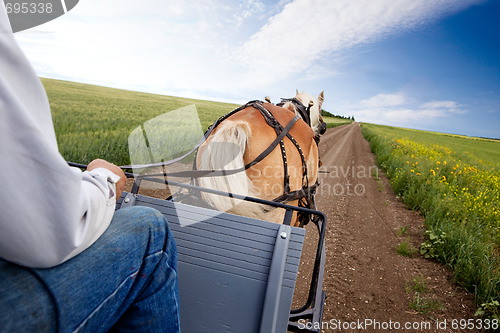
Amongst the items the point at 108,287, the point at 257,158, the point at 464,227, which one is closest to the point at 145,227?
the point at 108,287

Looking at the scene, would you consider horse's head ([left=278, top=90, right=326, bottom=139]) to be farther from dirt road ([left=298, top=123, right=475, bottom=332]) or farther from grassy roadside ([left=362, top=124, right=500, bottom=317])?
Result: grassy roadside ([left=362, top=124, right=500, bottom=317])

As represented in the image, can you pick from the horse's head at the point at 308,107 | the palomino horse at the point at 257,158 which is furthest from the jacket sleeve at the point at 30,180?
the horse's head at the point at 308,107

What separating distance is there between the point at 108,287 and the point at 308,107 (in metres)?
2.92

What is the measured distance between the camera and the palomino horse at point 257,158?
84.2 inches

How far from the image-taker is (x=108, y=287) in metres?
0.80

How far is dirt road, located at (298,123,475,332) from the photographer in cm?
261

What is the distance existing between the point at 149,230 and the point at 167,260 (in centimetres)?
13

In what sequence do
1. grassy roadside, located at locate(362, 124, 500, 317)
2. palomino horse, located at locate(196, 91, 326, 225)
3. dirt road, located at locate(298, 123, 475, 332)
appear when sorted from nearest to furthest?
palomino horse, located at locate(196, 91, 326, 225), dirt road, located at locate(298, 123, 475, 332), grassy roadside, located at locate(362, 124, 500, 317)

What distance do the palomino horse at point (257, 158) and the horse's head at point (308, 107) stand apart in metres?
0.53

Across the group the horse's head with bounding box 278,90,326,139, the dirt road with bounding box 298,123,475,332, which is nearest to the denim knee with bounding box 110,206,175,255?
the dirt road with bounding box 298,123,475,332

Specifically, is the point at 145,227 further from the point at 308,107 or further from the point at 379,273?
the point at 379,273

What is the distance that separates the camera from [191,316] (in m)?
1.38

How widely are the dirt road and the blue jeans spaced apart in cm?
209

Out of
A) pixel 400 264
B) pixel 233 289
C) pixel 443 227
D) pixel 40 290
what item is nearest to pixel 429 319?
pixel 400 264
